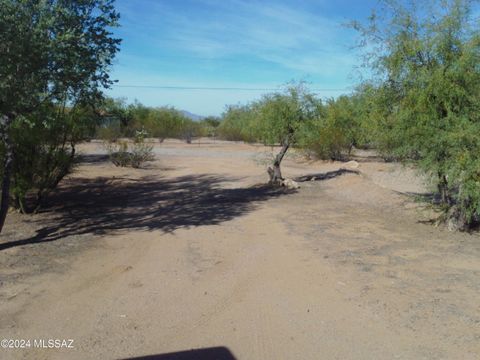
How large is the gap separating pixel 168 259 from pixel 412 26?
6968 mm

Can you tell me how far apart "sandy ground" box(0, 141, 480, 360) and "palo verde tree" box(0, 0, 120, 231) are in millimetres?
2337

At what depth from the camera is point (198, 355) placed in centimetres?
434

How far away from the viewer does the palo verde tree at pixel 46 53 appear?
655cm

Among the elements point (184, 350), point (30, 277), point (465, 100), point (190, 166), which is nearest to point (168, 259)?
point (30, 277)

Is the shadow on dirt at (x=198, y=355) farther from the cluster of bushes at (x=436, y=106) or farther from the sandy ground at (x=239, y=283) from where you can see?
the cluster of bushes at (x=436, y=106)

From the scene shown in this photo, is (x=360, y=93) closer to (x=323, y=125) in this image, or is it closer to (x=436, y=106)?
(x=436, y=106)

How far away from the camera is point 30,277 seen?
21.5ft

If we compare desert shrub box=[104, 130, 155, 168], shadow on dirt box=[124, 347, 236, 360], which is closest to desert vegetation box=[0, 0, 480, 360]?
shadow on dirt box=[124, 347, 236, 360]

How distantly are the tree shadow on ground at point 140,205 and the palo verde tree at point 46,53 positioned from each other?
235 cm

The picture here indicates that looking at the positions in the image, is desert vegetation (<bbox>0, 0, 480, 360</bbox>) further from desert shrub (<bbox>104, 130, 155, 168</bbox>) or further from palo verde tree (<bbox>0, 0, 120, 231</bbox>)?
desert shrub (<bbox>104, 130, 155, 168</bbox>)

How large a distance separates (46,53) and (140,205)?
21.8 ft

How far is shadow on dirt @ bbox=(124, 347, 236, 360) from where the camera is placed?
4281 millimetres

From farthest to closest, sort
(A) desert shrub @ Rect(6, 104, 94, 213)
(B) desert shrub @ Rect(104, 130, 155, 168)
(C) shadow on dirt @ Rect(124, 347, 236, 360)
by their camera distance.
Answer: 1. (B) desert shrub @ Rect(104, 130, 155, 168)
2. (A) desert shrub @ Rect(6, 104, 94, 213)
3. (C) shadow on dirt @ Rect(124, 347, 236, 360)

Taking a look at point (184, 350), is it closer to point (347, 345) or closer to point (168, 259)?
point (347, 345)
